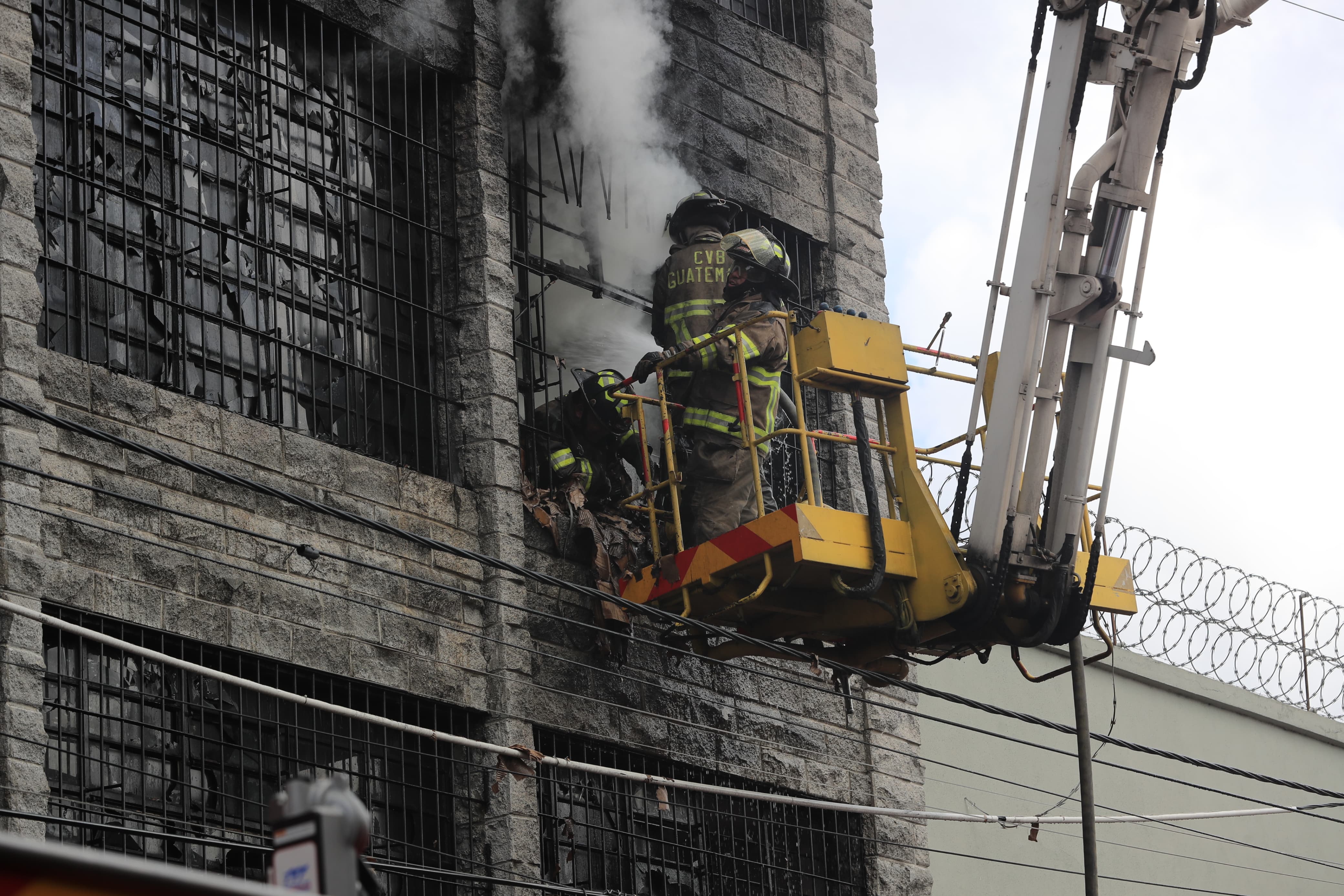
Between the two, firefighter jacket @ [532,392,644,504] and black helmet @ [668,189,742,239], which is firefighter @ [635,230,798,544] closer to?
firefighter jacket @ [532,392,644,504]

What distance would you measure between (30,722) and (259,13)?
16.4ft

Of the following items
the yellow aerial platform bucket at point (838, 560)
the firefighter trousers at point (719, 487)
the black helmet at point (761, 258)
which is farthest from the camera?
the black helmet at point (761, 258)

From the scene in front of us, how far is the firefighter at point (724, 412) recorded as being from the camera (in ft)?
39.1

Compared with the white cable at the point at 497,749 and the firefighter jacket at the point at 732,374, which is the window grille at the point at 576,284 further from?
the white cable at the point at 497,749

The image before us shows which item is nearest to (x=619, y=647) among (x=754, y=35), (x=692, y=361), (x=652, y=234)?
(x=692, y=361)

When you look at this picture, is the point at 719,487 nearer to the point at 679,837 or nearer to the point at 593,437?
the point at 593,437

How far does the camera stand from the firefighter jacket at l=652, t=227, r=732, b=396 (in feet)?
43.0

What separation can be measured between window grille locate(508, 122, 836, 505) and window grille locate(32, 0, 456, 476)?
1.08 metres

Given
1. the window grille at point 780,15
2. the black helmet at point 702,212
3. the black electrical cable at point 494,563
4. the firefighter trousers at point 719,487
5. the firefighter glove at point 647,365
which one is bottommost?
the black electrical cable at point 494,563

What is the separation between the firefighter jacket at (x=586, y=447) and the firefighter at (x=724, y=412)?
26.1 inches

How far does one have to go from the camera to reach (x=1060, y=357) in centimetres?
1138

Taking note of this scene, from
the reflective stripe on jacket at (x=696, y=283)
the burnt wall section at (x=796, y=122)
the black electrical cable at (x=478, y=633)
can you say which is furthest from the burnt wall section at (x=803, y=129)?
the black electrical cable at (x=478, y=633)

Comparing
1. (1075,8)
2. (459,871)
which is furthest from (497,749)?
(1075,8)

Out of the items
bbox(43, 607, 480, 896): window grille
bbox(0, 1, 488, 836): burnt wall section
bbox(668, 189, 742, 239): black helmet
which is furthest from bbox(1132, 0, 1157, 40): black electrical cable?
bbox(43, 607, 480, 896): window grille
